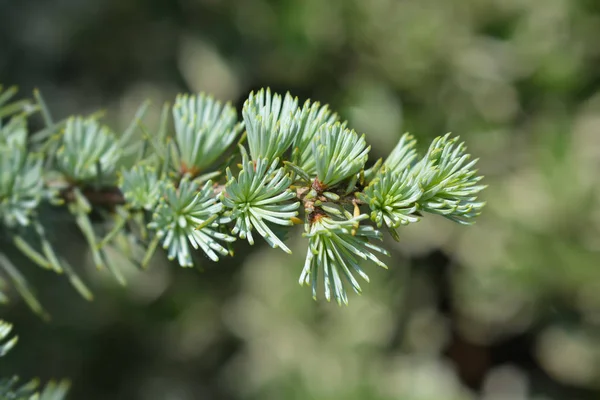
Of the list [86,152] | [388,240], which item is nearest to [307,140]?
[86,152]

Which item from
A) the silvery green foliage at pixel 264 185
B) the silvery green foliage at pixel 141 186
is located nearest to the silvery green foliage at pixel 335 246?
the silvery green foliage at pixel 264 185

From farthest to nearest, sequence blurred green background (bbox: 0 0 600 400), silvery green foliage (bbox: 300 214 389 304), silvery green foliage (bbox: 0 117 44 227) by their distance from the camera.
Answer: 1. blurred green background (bbox: 0 0 600 400)
2. silvery green foliage (bbox: 0 117 44 227)
3. silvery green foliage (bbox: 300 214 389 304)

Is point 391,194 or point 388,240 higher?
point 391,194

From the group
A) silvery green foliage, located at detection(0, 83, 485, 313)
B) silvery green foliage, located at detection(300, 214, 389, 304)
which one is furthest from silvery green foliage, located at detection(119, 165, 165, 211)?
silvery green foliage, located at detection(300, 214, 389, 304)

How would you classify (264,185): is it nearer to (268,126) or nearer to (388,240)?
(268,126)

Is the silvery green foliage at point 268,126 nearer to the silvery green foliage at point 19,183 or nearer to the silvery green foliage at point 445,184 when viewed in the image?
the silvery green foliage at point 445,184

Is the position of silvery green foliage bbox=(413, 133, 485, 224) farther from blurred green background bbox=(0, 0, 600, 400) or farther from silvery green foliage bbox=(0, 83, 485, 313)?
blurred green background bbox=(0, 0, 600, 400)

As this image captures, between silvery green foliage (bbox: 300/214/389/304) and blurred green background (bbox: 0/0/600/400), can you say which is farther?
blurred green background (bbox: 0/0/600/400)
